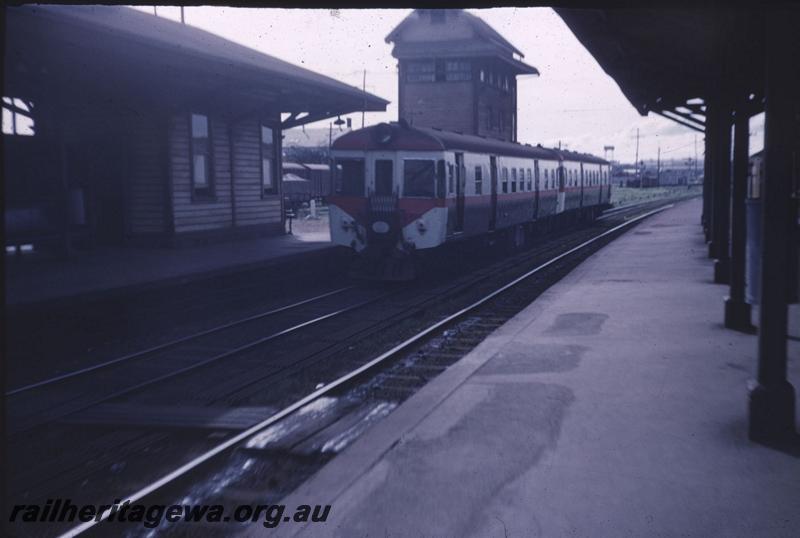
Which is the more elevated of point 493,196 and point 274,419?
point 493,196

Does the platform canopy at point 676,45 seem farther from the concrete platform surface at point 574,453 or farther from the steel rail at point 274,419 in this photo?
the steel rail at point 274,419

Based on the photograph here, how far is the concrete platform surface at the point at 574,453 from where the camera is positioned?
13.7 ft

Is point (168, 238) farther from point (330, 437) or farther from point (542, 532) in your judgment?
point (542, 532)

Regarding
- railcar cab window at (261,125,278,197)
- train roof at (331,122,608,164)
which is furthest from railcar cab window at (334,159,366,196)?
railcar cab window at (261,125,278,197)

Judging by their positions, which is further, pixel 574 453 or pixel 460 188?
pixel 460 188

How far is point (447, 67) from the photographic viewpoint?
3872 centimetres

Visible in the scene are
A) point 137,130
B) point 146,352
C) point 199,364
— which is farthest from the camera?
point 137,130

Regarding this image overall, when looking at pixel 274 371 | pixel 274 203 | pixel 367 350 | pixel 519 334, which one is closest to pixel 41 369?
pixel 274 371

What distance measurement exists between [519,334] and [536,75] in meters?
38.4

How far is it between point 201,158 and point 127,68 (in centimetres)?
426

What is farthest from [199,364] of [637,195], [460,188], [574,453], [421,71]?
[637,195]

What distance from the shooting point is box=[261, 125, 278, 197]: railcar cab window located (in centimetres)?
2267

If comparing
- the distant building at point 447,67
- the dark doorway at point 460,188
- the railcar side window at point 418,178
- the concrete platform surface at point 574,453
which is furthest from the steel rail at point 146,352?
the distant building at point 447,67

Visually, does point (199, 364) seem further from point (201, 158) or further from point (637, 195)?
point (637, 195)
